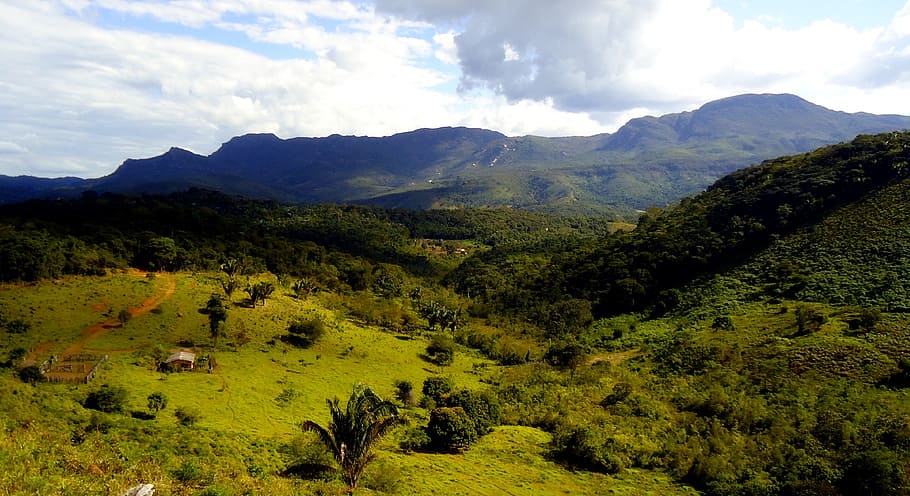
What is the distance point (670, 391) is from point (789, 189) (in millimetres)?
62159

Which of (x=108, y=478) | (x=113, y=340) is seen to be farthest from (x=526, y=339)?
(x=108, y=478)

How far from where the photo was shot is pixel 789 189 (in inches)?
3413

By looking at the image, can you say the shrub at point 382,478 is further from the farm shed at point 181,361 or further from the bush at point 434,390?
the farm shed at point 181,361

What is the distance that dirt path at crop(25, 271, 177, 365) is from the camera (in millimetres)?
42625

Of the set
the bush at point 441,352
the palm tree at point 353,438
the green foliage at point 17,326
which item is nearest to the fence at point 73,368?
the green foliage at point 17,326

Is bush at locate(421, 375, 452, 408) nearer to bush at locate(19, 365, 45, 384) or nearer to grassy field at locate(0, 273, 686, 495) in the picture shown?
grassy field at locate(0, 273, 686, 495)

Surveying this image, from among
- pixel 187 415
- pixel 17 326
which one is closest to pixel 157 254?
pixel 17 326

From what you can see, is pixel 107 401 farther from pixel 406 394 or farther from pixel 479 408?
pixel 479 408

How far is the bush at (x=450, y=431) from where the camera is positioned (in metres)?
34.9

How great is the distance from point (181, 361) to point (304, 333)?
16.4 m

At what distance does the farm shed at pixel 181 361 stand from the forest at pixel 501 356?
1.08m

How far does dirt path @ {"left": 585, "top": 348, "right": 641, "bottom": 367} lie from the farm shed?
143 feet

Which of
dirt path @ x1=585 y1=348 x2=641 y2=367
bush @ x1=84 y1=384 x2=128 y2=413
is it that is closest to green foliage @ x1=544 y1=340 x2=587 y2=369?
dirt path @ x1=585 y1=348 x2=641 y2=367

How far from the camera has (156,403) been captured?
32156mm
